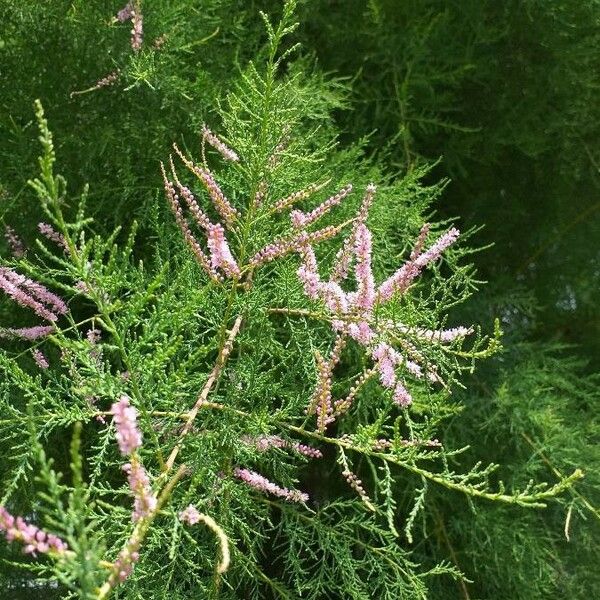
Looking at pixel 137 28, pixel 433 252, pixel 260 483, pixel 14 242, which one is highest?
pixel 137 28

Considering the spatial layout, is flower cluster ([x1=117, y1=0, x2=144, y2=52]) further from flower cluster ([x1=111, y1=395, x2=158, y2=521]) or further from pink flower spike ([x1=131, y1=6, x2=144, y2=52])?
flower cluster ([x1=111, y1=395, x2=158, y2=521])

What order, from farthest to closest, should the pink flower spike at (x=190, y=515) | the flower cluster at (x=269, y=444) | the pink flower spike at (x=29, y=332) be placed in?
the pink flower spike at (x=29, y=332) < the flower cluster at (x=269, y=444) < the pink flower spike at (x=190, y=515)

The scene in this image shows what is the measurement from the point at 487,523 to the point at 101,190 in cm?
89

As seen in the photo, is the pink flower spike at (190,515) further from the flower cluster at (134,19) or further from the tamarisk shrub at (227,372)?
the flower cluster at (134,19)

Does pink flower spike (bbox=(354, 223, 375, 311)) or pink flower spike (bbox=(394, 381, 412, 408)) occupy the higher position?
pink flower spike (bbox=(354, 223, 375, 311))

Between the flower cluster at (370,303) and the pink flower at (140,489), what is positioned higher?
the pink flower at (140,489)

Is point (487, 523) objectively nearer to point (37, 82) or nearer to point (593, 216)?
point (593, 216)

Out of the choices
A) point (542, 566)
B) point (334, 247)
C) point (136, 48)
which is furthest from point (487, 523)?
point (136, 48)

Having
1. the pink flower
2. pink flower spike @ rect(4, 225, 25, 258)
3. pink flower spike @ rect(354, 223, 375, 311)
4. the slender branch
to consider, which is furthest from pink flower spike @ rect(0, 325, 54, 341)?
the pink flower

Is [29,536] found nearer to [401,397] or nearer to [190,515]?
[190,515]

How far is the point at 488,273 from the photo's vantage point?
196cm

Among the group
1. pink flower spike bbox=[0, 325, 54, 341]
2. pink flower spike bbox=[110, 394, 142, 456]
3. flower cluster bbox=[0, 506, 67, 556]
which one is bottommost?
pink flower spike bbox=[0, 325, 54, 341]

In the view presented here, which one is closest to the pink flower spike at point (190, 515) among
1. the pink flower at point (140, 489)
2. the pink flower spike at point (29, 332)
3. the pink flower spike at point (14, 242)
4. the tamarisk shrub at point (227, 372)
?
the tamarisk shrub at point (227, 372)

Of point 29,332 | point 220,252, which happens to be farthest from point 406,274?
point 29,332
